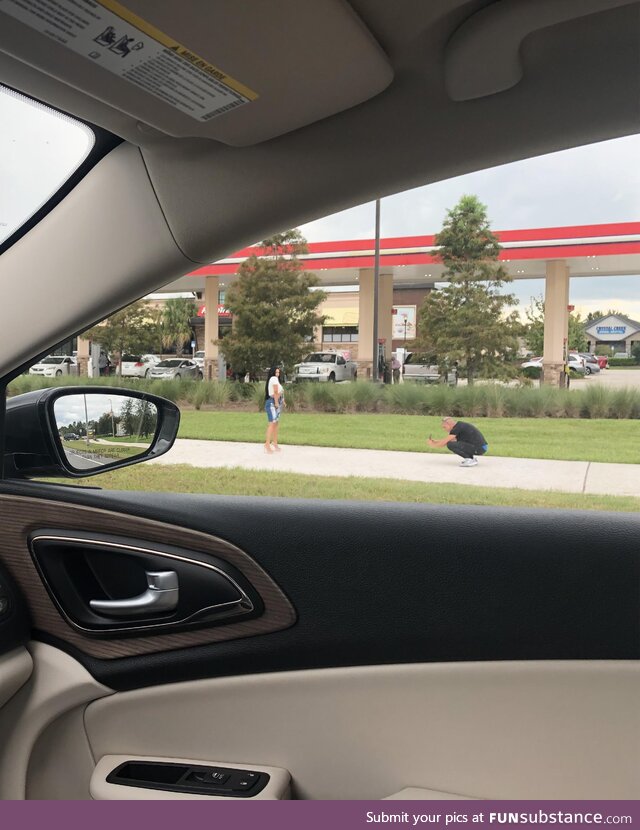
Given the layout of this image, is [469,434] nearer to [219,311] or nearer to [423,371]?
[423,371]

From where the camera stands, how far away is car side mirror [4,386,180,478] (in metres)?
1.60

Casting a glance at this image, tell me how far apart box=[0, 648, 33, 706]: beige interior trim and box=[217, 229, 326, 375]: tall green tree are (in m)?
4.19

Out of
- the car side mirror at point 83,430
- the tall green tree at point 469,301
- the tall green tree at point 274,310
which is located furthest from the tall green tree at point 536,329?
the car side mirror at point 83,430

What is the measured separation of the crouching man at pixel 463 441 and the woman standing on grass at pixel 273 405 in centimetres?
144

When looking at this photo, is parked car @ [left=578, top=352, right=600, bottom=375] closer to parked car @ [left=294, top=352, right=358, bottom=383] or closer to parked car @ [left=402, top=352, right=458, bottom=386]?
parked car @ [left=402, top=352, right=458, bottom=386]

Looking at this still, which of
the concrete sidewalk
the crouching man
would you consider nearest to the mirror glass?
the concrete sidewalk

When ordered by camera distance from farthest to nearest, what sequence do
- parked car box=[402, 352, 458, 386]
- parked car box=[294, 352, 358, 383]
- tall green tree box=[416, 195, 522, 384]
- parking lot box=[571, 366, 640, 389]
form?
tall green tree box=[416, 195, 522, 384], parked car box=[402, 352, 458, 386], parked car box=[294, 352, 358, 383], parking lot box=[571, 366, 640, 389]

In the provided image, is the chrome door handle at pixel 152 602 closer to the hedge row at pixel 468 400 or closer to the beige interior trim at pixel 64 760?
the beige interior trim at pixel 64 760

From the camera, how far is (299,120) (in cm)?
119

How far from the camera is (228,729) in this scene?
138cm

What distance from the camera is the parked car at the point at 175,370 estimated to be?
461 cm

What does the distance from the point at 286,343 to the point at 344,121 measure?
5.71m

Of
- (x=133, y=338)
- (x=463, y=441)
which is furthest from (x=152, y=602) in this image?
(x=463, y=441)

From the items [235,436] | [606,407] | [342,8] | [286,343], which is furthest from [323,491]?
[342,8]
